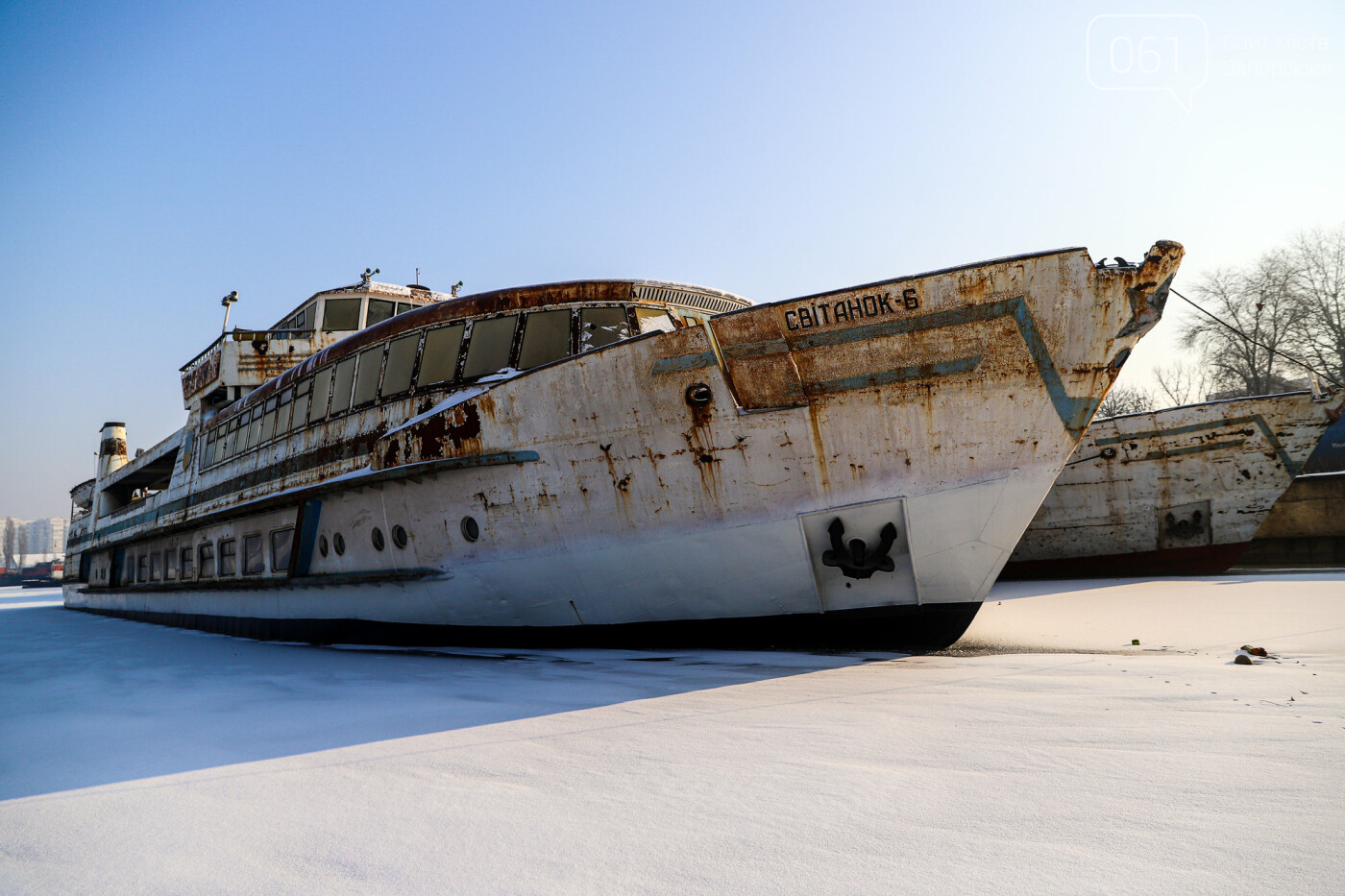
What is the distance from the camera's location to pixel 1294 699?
3.36 meters

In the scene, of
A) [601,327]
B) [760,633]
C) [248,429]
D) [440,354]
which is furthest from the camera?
[248,429]

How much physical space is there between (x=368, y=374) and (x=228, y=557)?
451 centimetres

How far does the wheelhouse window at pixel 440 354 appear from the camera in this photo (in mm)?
7133

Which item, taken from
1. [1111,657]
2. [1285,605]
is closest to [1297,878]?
[1111,657]

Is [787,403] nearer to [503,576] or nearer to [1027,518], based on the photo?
[1027,518]

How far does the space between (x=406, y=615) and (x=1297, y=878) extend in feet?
22.9

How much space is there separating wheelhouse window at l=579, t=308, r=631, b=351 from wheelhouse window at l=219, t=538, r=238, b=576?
6505 millimetres

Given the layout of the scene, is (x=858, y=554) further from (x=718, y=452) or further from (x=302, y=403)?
(x=302, y=403)

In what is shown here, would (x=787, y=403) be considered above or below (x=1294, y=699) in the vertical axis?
above

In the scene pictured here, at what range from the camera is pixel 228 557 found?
1038 cm

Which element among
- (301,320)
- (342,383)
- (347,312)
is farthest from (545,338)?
(301,320)

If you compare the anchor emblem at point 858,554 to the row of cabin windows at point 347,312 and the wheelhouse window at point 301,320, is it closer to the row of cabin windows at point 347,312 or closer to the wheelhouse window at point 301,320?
the row of cabin windows at point 347,312

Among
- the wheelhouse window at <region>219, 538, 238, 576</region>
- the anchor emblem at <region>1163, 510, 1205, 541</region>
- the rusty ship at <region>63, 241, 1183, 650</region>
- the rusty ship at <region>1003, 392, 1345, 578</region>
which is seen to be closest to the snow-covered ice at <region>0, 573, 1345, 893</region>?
the rusty ship at <region>63, 241, 1183, 650</region>

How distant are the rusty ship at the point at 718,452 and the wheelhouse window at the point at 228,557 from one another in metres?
3.24
